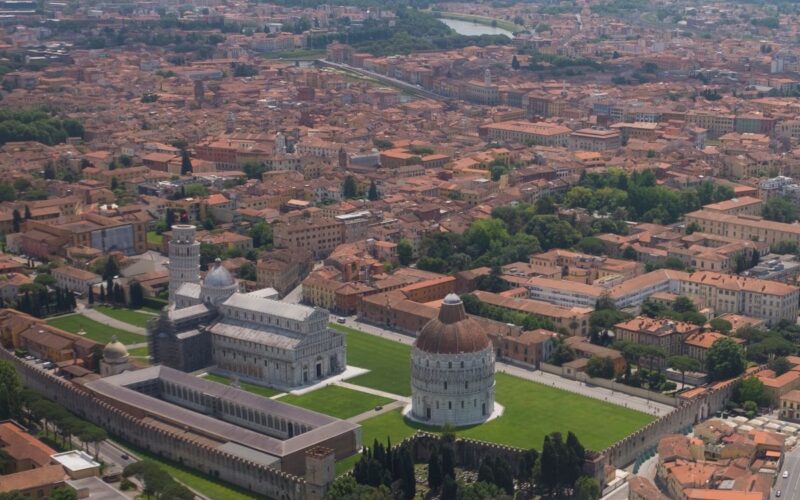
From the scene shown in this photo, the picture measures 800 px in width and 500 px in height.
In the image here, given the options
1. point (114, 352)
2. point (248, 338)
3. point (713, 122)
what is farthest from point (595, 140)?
point (114, 352)

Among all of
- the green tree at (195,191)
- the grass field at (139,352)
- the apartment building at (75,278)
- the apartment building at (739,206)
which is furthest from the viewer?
the green tree at (195,191)

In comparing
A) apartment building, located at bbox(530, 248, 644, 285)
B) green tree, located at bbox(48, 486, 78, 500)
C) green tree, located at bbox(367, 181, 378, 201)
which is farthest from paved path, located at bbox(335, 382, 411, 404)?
green tree, located at bbox(367, 181, 378, 201)

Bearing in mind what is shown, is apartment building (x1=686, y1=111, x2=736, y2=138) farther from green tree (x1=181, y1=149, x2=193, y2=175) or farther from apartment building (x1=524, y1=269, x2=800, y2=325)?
apartment building (x1=524, y1=269, x2=800, y2=325)

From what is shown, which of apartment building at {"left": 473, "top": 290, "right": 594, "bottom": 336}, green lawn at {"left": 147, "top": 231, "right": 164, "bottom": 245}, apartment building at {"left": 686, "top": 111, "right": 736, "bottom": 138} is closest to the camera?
apartment building at {"left": 473, "top": 290, "right": 594, "bottom": 336}

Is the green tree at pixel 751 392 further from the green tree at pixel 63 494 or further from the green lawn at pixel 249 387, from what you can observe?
the green tree at pixel 63 494

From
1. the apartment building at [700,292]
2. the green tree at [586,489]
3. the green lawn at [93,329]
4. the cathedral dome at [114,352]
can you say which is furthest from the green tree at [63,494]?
the apartment building at [700,292]

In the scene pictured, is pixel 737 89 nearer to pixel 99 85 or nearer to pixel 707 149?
pixel 707 149
